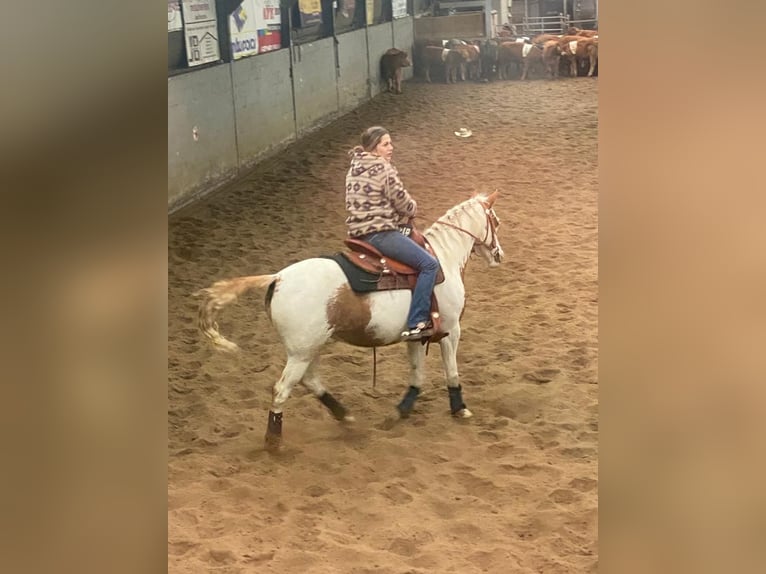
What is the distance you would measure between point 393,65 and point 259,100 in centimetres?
37

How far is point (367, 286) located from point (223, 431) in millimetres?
553

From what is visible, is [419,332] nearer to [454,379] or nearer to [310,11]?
[454,379]

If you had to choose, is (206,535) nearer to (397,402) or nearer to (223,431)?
(223,431)

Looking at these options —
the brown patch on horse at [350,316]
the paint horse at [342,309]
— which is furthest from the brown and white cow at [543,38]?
the brown patch on horse at [350,316]

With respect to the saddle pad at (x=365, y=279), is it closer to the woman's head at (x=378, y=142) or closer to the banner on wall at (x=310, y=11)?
the woman's head at (x=378, y=142)

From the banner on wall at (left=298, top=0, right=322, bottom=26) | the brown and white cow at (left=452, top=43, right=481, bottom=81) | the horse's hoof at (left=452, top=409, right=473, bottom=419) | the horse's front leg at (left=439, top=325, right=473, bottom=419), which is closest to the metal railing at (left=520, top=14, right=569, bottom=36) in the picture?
the brown and white cow at (left=452, top=43, right=481, bottom=81)

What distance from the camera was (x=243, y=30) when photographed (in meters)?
2.22

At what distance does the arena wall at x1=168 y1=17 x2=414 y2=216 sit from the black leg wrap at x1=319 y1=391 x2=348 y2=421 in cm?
64

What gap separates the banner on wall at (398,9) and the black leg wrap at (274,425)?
1.09 m

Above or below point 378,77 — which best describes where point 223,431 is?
below

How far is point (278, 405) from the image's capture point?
2266mm

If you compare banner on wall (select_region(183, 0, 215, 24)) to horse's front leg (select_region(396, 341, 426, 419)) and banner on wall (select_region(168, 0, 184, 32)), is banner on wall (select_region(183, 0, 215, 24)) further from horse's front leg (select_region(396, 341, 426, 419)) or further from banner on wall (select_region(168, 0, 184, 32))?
horse's front leg (select_region(396, 341, 426, 419))
